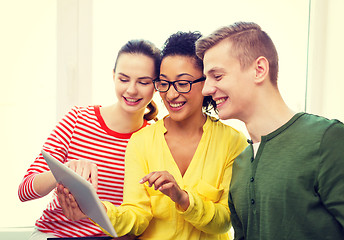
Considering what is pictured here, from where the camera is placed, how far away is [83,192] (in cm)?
127

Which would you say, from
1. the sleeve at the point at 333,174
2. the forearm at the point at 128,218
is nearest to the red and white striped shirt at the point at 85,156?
the forearm at the point at 128,218

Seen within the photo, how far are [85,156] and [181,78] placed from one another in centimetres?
59

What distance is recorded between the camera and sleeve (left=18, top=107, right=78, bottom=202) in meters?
1.76

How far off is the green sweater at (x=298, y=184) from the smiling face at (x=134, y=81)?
1.96 ft

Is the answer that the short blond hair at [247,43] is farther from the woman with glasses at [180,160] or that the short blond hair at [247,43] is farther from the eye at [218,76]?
the woman with glasses at [180,160]

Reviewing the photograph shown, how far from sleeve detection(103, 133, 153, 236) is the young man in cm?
34

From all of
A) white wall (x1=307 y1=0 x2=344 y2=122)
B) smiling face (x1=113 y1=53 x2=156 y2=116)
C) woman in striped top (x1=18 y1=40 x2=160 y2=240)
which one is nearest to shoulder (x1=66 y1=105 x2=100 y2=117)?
woman in striped top (x1=18 y1=40 x2=160 y2=240)

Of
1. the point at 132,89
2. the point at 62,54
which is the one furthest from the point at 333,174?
Answer: the point at 62,54

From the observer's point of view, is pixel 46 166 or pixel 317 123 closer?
pixel 317 123

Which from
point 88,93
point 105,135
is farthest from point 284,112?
point 88,93

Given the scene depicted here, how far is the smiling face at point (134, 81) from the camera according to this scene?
1771 mm

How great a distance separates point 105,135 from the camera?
189 centimetres

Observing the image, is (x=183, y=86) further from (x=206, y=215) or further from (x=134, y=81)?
(x=206, y=215)

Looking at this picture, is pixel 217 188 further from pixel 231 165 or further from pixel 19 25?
pixel 19 25
